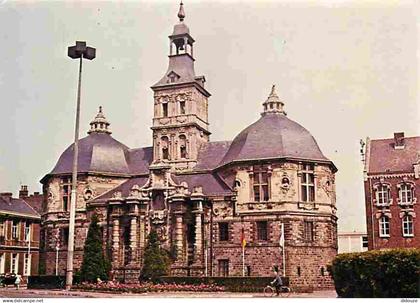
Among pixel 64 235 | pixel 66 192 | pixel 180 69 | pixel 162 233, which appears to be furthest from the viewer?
pixel 180 69

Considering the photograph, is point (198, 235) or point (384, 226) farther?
point (198, 235)

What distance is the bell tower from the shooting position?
45.9 metres

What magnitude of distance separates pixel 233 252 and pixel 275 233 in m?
2.99

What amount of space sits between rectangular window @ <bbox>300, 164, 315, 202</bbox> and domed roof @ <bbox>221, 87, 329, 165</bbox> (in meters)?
0.71

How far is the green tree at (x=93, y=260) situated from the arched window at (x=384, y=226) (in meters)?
17.4

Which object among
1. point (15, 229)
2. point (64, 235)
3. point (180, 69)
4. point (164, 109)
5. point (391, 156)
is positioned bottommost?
point (64, 235)

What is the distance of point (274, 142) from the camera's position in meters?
39.3

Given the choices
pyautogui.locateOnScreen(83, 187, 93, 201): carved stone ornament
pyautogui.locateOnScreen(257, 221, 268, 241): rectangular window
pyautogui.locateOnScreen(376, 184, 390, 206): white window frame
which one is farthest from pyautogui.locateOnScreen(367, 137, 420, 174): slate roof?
pyautogui.locateOnScreen(83, 187, 93, 201): carved stone ornament

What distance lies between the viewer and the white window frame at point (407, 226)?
123ft

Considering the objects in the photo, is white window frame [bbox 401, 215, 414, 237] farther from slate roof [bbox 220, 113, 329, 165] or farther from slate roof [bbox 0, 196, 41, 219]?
slate roof [bbox 0, 196, 41, 219]

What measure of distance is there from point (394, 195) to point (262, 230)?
8556 millimetres

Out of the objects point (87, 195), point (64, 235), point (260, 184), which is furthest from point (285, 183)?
point (64, 235)

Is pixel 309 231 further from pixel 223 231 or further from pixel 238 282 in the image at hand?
pixel 238 282

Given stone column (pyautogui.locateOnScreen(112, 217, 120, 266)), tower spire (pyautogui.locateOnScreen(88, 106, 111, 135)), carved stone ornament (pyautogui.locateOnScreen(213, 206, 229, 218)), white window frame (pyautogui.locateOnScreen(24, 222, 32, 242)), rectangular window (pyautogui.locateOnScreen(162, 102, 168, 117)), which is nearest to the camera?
carved stone ornament (pyautogui.locateOnScreen(213, 206, 229, 218))
